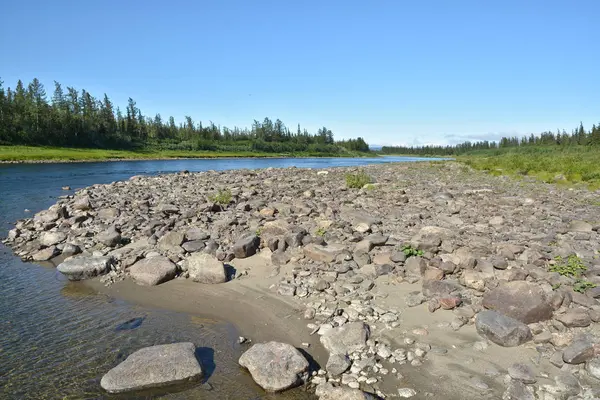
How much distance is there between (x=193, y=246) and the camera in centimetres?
1083

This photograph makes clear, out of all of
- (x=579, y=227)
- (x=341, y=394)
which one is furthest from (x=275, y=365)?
(x=579, y=227)

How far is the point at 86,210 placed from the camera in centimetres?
1648

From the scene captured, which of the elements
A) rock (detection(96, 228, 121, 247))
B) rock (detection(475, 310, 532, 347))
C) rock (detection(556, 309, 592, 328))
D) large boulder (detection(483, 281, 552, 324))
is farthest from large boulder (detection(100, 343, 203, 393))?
rock (detection(96, 228, 121, 247))

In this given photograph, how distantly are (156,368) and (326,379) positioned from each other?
2578 millimetres

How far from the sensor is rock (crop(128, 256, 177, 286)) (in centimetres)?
907

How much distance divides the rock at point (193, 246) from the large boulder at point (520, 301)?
7.66 metres

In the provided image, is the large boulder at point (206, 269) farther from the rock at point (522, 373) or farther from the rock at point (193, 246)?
the rock at point (522, 373)

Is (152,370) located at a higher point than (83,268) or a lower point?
lower

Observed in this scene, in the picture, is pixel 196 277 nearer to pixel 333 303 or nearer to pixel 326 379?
pixel 333 303

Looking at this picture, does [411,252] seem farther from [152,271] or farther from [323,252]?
[152,271]

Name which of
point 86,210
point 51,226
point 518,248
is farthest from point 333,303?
point 86,210

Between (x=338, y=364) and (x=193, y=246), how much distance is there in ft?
21.8

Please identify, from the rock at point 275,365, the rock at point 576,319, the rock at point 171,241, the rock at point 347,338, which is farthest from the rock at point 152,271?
the rock at point 576,319

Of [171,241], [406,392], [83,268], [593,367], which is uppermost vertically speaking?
[171,241]
